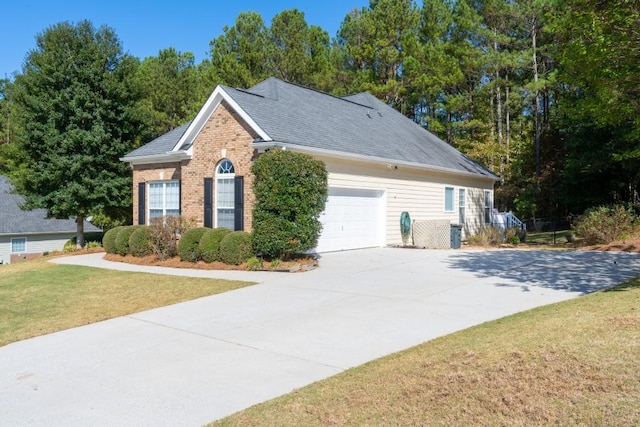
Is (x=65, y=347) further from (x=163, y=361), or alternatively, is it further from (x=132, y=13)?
(x=132, y=13)

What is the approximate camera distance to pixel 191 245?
1408 centimetres

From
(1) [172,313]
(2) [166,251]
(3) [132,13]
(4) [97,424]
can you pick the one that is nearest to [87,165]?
(3) [132,13]

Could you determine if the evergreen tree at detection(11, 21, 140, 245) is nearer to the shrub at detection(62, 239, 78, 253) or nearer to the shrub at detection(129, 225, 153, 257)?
the shrub at detection(62, 239, 78, 253)

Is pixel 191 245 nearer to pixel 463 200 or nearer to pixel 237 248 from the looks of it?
pixel 237 248

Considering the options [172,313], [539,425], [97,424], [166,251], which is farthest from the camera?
[166,251]

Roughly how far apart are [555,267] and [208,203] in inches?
406

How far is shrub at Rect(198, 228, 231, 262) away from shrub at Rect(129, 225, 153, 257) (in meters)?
2.69

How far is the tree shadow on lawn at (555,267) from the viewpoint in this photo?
10047 mm

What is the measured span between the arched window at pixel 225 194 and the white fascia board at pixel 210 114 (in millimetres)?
A: 1522

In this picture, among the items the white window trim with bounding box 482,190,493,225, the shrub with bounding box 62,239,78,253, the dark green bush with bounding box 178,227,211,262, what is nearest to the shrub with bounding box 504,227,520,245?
the white window trim with bounding box 482,190,493,225

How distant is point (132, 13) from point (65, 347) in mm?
18832

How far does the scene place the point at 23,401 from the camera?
16.1ft

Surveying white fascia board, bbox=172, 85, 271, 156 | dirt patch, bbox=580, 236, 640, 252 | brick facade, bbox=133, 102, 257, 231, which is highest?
white fascia board, bbox=172, 85, 271, 156

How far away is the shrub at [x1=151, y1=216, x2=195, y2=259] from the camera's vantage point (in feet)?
48.8
